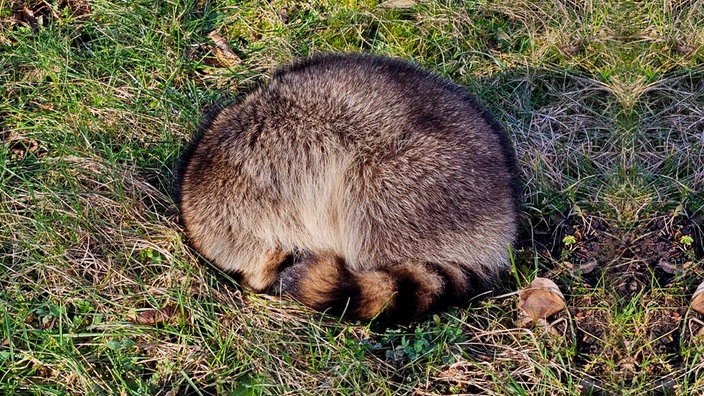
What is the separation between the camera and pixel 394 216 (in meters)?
3.08

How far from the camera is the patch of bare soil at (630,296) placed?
115 inches

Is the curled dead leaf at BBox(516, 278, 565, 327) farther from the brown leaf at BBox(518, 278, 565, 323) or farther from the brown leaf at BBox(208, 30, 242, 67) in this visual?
the brown leaf at BBox(208, 30, 242, 67)

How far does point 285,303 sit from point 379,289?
0.49 m

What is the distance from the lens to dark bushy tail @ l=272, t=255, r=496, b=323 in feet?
9.77

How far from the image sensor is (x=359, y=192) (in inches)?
122

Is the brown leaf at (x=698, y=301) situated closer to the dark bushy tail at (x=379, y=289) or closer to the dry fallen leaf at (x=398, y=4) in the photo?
the dark bushy tail at (x=379, y=289)

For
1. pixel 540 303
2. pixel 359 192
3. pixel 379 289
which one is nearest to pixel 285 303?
pixel 379 289

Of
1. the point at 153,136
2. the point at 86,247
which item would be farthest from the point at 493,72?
the point at 86,247

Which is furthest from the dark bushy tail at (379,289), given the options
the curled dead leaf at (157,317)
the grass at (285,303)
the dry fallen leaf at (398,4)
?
the dry fallen leaf at (398,4)

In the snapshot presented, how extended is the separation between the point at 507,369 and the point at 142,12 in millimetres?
2949

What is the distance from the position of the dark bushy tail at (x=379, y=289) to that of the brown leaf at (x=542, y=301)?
0.87 ft

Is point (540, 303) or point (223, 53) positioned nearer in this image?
point (540, 303)

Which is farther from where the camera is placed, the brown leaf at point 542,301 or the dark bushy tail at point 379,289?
the brown leaf at point 542,301

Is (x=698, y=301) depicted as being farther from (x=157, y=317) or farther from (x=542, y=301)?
(x=157, y=317)
